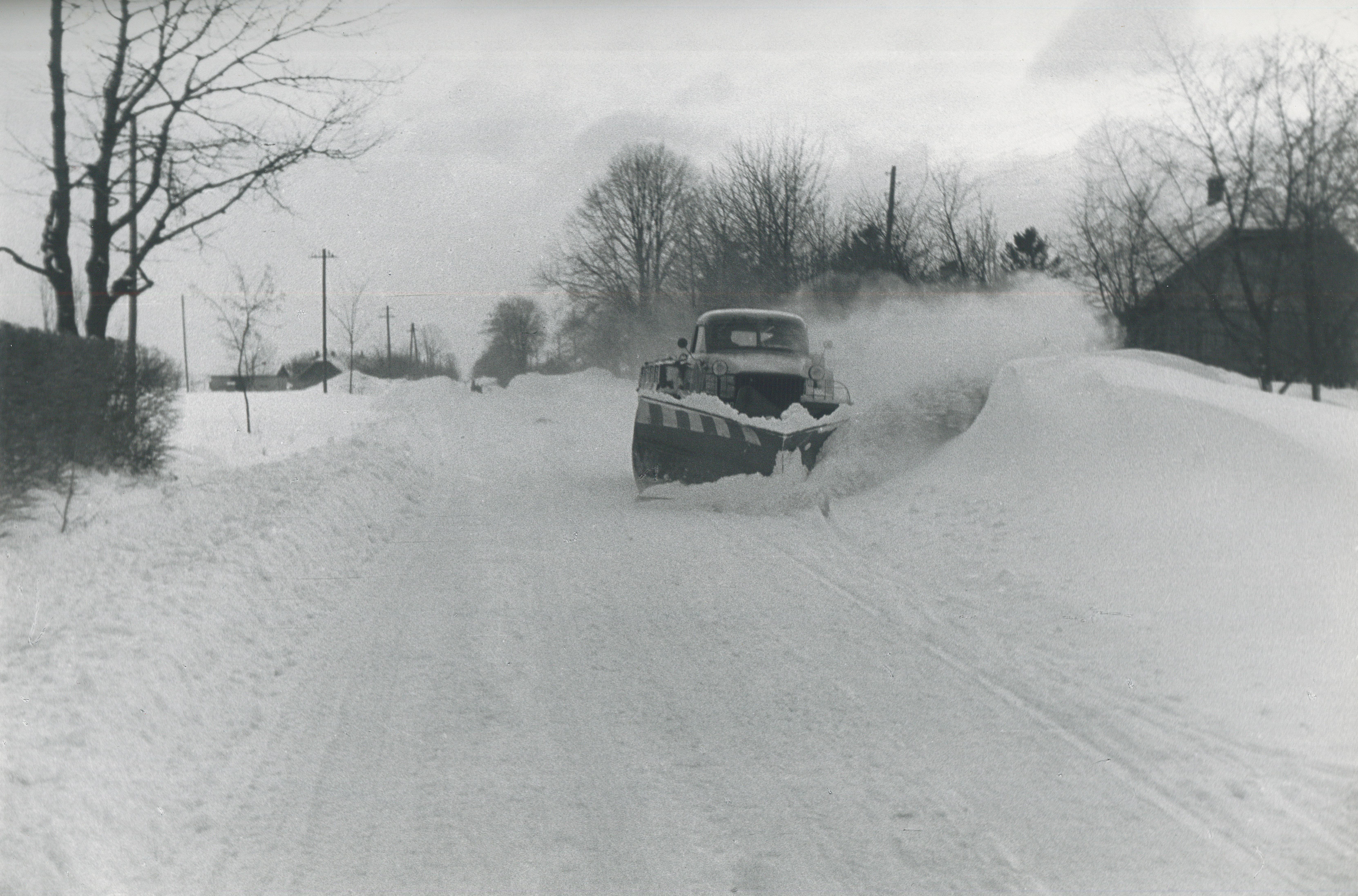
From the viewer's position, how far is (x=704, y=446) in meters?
12.6

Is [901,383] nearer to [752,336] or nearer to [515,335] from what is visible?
[752,336]

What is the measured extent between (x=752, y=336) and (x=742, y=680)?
32.0ft

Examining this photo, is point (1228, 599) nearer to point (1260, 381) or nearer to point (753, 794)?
point (753, 794)

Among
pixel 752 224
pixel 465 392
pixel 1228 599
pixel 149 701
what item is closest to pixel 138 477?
pixel 149 701

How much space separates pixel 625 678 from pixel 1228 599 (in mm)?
3736

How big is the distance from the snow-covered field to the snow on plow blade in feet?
3.37

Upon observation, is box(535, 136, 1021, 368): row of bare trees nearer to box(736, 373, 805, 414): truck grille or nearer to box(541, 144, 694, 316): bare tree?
box(541, 144, 694, 316): bare tree

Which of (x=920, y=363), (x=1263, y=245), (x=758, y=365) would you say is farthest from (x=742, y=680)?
(x=1263, y=245)

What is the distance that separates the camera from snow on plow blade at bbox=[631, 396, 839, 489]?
1202cm

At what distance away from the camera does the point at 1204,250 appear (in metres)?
19.4

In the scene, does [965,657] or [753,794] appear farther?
[965,657]

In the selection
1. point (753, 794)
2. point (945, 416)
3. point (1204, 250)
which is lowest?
point (753, 794)

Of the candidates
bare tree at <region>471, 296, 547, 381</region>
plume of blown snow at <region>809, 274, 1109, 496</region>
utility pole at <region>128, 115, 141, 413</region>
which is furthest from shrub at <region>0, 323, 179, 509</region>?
bare tree at <region>471, 296, 547, 381</region>

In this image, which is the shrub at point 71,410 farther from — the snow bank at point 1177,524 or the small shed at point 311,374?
the small shed at point 311,374
